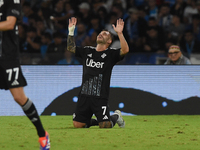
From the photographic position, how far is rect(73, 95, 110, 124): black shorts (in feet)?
21.5

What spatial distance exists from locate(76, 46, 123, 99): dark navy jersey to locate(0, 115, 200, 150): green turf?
31.0 inches

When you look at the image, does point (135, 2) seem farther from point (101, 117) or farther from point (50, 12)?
point (101, 117)

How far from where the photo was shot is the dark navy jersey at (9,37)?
454 centimetres

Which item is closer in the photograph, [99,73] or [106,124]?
[106,124]

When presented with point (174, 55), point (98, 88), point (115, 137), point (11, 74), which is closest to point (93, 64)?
point (98, 88)

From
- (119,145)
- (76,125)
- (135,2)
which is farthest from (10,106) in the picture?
(135,2)

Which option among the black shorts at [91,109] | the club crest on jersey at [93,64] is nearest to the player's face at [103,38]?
the club crest on jersey at [93,64]

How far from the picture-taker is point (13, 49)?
4.59m

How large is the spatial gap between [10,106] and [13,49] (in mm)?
4348

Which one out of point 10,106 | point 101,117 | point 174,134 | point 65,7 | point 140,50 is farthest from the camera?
point 65,7

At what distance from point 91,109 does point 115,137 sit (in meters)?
1.33

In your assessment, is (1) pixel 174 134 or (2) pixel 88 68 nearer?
(1) pixel 174 134

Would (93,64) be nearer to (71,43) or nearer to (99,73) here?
(99,73)

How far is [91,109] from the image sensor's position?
6672 mm
